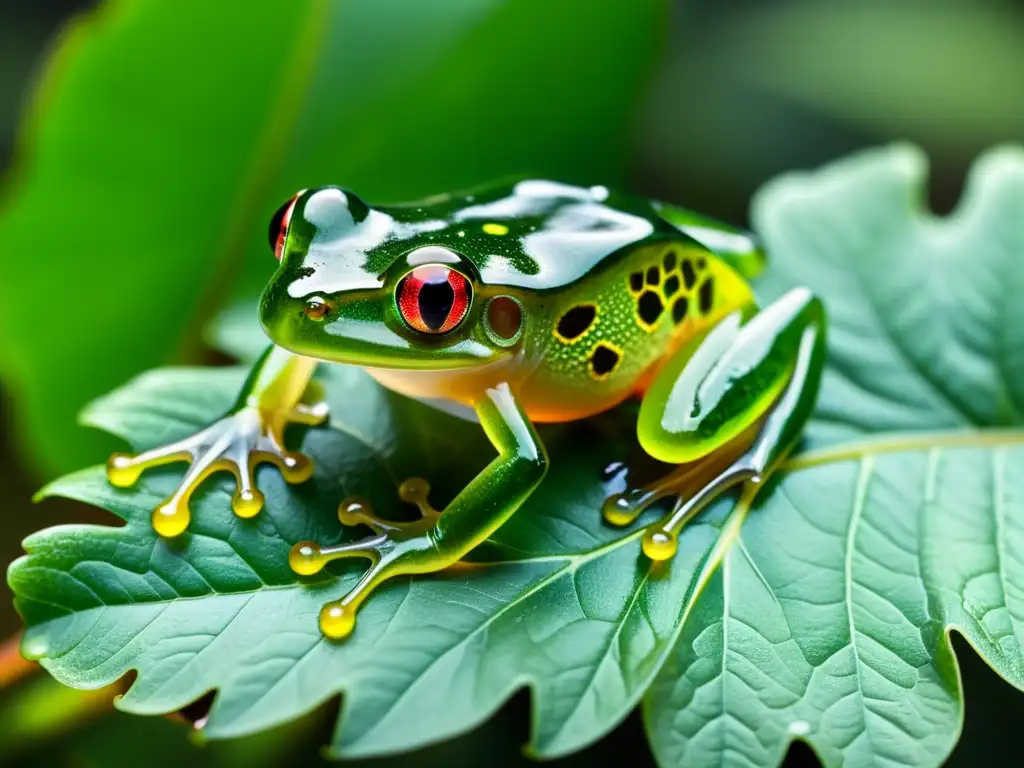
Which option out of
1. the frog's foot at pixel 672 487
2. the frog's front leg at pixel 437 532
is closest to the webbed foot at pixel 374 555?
the frog's front leg at pixel 437 532

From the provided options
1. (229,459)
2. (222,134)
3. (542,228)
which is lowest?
(229,459)

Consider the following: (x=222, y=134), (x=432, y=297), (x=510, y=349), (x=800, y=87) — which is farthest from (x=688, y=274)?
(x=800, y=87)

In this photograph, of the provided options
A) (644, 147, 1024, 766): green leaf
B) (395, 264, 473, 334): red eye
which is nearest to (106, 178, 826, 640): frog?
(395, 264, 473, 334): red eye

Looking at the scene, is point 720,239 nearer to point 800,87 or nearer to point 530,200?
point 530,200

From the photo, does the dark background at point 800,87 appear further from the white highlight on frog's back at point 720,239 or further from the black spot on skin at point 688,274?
the black spot on skin at point 688,274

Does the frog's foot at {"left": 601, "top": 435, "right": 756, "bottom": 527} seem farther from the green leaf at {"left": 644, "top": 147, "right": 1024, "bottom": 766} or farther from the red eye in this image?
the red eye

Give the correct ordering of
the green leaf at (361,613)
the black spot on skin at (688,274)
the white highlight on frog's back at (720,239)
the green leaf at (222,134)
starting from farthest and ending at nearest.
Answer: the green leaf at (222,134) → the white highlight on frog's back at (720,239) → the black spot on skin at (688,274) → the green leaf at (361,613)

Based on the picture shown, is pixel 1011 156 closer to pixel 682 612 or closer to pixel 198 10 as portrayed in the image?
pixel 682 612

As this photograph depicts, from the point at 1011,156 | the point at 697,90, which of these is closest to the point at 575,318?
the point at 1011,156
